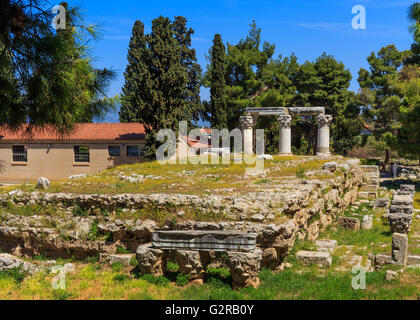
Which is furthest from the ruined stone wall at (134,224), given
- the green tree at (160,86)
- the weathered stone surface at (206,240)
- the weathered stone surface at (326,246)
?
the green tree at (160,86)

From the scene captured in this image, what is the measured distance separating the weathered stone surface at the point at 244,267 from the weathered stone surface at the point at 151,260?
176cm

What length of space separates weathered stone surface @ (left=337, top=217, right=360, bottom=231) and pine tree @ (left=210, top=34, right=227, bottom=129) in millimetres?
19333

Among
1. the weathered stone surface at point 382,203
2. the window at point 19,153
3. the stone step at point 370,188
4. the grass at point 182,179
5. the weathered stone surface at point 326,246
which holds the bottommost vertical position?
the weathered stone surface at point 326,246

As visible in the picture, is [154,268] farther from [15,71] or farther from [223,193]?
[15,71]

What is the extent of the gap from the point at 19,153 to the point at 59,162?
3.81 m

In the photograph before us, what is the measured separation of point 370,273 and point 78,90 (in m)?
7.77

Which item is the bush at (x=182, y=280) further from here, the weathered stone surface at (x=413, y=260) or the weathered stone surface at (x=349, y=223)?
the weathered stone surface at (x=349, y=223)

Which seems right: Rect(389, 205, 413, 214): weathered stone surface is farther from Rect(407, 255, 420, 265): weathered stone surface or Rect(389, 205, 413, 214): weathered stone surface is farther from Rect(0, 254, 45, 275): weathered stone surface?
Rect(0, 254, 45, 275): weathered stone surface

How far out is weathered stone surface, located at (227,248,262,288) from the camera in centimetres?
879

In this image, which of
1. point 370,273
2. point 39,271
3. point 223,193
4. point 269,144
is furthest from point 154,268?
point 269,144

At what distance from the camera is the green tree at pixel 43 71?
23.7ft
